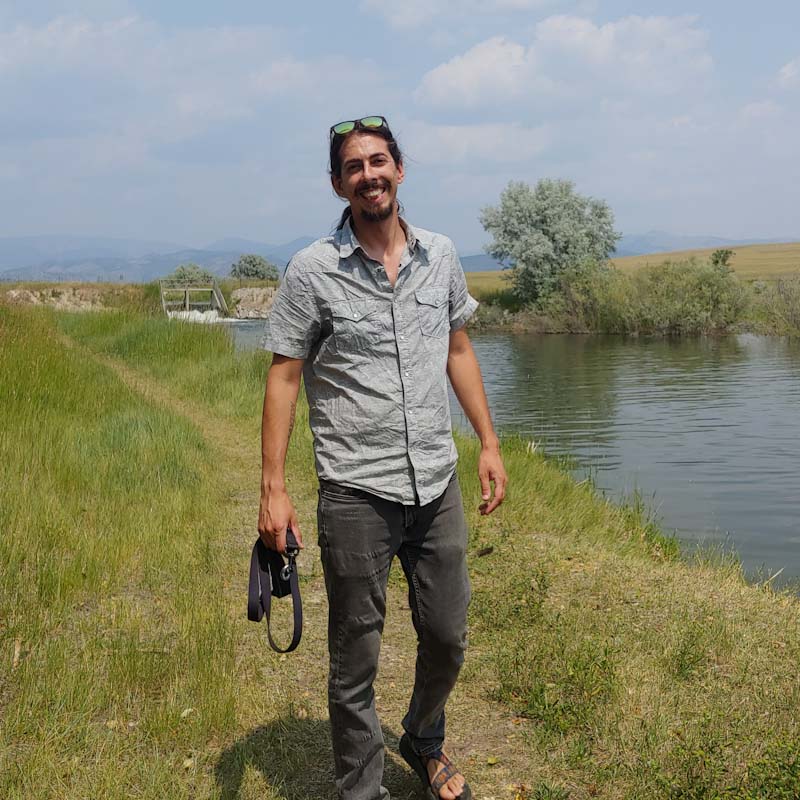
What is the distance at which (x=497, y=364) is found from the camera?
29.7 metres

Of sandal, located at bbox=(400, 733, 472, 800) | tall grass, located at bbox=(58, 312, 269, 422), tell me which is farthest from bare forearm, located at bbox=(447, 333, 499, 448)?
tall grass, located at bbox=(58, 312, 269, 422)

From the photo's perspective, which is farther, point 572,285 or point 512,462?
point 572,285

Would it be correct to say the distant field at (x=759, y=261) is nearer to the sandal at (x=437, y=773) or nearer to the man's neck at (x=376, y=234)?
the sandal at (x=437, y=773)

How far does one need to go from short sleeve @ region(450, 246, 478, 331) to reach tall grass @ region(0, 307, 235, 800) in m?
1.70

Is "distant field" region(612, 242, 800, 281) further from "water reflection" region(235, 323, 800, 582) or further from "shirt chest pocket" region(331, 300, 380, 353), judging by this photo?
"shirt chest pocket" region(331, 300, 380, 353)

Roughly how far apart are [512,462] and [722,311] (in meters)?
29.4

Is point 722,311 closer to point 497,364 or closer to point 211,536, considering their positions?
point 497,364

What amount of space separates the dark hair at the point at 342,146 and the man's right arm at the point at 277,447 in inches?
18.9

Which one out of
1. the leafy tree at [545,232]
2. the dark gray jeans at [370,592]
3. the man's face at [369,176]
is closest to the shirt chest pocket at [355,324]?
the man's face at [369,176]

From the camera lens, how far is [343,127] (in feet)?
9.41

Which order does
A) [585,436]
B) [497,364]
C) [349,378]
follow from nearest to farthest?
A: [349,378]
[585,436]
[497,364]

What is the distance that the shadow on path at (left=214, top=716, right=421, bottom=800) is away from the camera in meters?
3.23

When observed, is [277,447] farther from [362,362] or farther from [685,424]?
[685,424]

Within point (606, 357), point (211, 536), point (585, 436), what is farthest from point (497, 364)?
point (211, 536)
